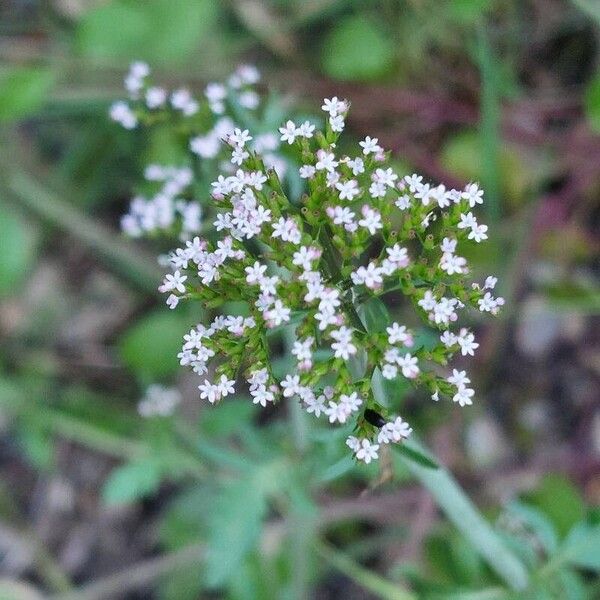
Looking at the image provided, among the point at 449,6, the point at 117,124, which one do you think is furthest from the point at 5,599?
the point at 449,6

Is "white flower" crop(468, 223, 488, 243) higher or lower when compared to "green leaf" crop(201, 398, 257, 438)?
lower

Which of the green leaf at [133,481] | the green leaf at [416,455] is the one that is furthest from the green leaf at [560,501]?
the green leaf at [416,455]

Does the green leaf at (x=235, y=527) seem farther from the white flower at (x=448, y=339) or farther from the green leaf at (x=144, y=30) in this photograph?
the green leaf at (x=144, y=30)

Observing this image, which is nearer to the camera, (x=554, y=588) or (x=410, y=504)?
(x=554, y=588)

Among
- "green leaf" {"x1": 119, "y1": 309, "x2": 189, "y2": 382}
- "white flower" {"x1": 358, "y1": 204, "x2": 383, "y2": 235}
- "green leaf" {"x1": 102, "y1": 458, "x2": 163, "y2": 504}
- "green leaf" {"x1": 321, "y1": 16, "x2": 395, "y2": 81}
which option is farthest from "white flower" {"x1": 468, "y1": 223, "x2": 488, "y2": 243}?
"green leaf" {"x1": 119, "y1": 309, "x2": 189, "y2": 382}

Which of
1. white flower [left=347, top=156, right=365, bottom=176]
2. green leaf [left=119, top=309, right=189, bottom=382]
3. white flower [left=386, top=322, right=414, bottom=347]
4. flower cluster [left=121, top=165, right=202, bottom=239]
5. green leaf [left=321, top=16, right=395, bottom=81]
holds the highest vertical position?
green leaf [left=321, top=16, right=395, bottom=81]

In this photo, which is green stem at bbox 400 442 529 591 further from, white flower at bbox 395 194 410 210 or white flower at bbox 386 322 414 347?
white flower at bbox 395 194 410 210

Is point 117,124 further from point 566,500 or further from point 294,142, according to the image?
point 566,500
